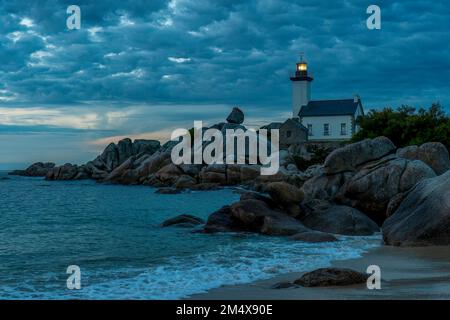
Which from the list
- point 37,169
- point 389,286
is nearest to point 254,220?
point 389,286

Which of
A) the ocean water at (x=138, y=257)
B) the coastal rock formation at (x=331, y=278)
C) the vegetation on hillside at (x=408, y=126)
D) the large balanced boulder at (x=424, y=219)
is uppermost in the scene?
the vegetation on hillside at (x=408, y=126)

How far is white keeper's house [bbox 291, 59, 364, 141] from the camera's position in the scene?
7262 cm

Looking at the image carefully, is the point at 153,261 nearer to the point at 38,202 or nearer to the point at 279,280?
the point at 279,280

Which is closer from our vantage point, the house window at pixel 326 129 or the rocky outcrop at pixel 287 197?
the rocky outcrop at pixel 287 197

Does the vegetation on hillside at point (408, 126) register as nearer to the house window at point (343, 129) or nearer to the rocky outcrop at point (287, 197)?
the rocky outcrop at point (287, 197)

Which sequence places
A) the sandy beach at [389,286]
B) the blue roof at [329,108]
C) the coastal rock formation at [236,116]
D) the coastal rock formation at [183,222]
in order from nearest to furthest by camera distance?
the sandy beach at [389,286] < the coastal rock formation at [183,222] < the blue roof at [329,108] < the coastal rock formation at [236,116]

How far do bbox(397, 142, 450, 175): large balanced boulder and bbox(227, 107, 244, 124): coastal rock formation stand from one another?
47433mm

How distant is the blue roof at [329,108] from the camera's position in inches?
2872

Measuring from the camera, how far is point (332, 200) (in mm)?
25438

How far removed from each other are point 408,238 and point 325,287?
A: 6869 millimetres

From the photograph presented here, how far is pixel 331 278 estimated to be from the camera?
34.9 feet

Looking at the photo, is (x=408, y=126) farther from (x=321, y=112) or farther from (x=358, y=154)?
(x=321, y=112)

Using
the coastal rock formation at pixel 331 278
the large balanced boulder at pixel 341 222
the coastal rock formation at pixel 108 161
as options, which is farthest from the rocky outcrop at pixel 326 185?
the coastal rock formation at pixel 108 161
